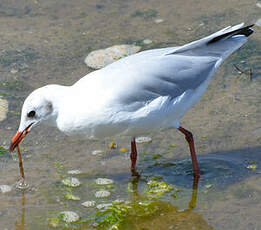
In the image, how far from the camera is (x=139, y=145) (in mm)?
6180

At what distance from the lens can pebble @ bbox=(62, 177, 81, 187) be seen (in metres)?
5.45

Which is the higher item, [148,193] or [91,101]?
[91,101]

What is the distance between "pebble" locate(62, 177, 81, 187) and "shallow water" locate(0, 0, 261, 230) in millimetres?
51

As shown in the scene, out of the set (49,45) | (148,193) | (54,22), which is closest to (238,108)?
(148,193)

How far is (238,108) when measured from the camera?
653cm

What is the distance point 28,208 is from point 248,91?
313 centimetres

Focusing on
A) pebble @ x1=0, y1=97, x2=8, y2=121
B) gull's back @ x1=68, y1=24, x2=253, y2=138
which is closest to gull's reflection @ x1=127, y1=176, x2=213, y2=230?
gull's back @ x1=68, y1=24, x2=253, y2=138

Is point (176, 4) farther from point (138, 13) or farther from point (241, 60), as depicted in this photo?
point (241, 60)

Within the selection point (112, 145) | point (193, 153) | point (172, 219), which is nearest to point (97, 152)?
point (112, 145)

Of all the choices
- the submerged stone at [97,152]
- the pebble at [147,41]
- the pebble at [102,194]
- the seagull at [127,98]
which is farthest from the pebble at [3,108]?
the pebble at [147,41]

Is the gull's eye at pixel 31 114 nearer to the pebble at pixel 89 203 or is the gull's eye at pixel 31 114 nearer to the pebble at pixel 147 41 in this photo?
the pebble at pixel 89 203

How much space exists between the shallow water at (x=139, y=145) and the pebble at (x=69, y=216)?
0.06 meters

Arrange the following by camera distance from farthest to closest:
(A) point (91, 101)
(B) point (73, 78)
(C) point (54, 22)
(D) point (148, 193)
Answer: (C) point (54, 22), (B) point (73, 78), (D) point (148, 193), (A) point (91, 101)

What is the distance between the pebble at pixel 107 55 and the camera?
7663 millimetres
